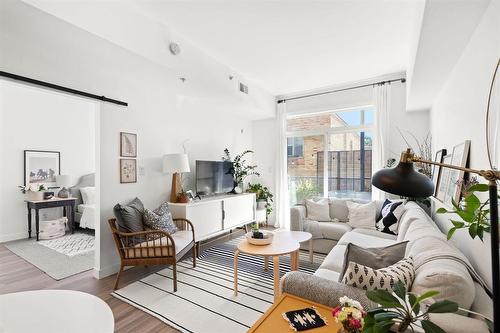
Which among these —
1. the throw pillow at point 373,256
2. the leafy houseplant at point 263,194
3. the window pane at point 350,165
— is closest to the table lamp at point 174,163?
the leafy houseplant at point 263,194

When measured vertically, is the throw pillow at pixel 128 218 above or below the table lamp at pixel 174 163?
below

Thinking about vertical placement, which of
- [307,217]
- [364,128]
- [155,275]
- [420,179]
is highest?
[364,128]

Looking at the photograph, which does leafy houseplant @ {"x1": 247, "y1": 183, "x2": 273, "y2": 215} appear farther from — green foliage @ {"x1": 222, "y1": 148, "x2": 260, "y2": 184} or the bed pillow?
the bed pillow

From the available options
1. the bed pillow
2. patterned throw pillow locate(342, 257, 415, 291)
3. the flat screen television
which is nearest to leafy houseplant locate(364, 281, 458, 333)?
patterned throw pillow locate(342, 257, 415, 291)

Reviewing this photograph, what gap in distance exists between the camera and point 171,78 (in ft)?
10.4

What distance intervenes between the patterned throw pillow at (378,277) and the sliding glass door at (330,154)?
139 inches

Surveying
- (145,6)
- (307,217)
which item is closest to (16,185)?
(145,6)

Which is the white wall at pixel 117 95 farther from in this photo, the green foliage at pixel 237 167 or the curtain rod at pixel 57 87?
the green foliage at pixel 237 167

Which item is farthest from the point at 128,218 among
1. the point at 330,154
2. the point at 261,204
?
the point at 330,154

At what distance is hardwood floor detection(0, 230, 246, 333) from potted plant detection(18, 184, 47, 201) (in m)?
1.27

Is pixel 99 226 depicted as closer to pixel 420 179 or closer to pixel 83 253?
pixel 83 253

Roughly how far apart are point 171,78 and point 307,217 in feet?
9.54

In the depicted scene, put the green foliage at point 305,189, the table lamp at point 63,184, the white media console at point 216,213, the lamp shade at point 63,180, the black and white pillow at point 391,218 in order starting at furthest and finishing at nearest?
the green foliage at point 305,189, the lamp shade at point 63,180, the table lamp at point 63,184, the white media console at point 216,213, the black and white pillow at point 391,218

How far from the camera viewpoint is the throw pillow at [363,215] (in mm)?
3578
